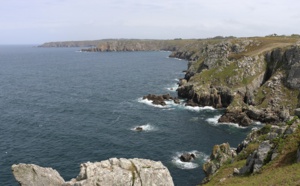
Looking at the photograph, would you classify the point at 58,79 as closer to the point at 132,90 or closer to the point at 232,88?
the point at 132,90

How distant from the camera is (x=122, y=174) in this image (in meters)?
29.9

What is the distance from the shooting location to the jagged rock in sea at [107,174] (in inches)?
1150

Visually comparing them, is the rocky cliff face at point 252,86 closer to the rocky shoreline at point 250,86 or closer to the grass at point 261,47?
the rocky shoreline at point 250,86

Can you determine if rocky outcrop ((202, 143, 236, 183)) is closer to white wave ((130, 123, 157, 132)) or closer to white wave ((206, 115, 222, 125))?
white wave ((130, 123, 157, 132))

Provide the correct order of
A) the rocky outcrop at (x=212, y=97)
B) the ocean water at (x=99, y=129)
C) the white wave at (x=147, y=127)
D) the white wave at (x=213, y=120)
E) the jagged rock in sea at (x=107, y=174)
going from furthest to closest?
1. the rocky outcrop at (x=212, y=97)
2. the white wave at (x=213, y=120)
3. the white wave at (x=147, y=127)
4. the ocean water at (x=99, y=129)
5. the jagged rock in sea at (x=107, y=174)

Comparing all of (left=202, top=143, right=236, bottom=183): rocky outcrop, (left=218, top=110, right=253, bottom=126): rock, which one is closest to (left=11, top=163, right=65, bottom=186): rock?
(left=202, top=143, right=236, bottom=183): rocky outcrop

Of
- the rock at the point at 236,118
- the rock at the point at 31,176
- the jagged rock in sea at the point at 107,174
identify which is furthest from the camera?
the rock at the point at 236,118

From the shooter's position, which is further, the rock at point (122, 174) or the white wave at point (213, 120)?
the white wave at point (213, 120)

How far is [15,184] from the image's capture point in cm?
5659

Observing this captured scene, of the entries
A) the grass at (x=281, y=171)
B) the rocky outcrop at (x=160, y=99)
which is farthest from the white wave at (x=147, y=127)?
the grass at (x=281, y=171)

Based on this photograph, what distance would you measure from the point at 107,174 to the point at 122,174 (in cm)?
153

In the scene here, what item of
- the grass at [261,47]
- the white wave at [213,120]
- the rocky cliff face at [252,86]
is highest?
the grass at [261,47]

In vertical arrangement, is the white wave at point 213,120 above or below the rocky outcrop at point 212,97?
below

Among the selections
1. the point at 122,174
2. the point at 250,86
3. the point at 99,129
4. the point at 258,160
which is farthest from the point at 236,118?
the point at 122,174
